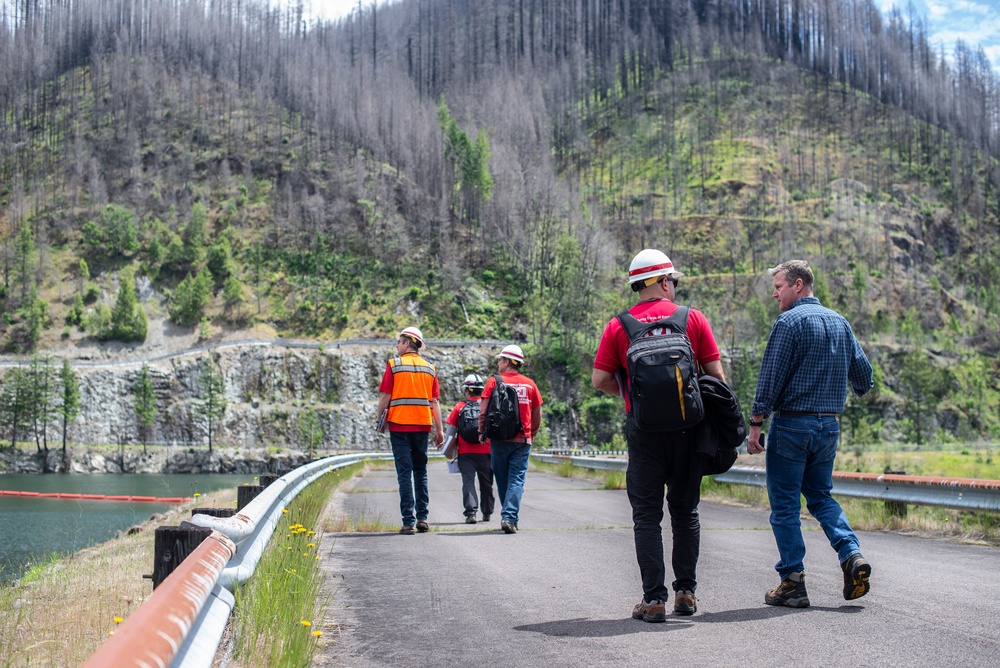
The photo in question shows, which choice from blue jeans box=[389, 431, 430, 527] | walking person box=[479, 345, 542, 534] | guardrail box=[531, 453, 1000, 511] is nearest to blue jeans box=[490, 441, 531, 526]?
walking person box=[479, 345, 542, 534]

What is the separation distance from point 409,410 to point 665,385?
5.68m

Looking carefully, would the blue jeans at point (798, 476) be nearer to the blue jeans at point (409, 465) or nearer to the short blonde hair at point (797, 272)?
the short blonde hair at point (797, 272)

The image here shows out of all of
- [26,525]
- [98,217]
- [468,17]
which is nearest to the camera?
[26,525]

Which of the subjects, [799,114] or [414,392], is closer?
[414,392]

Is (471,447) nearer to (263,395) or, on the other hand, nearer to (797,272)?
(797,272)

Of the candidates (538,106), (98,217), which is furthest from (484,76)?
(98,217)

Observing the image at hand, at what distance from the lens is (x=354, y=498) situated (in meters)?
17.7

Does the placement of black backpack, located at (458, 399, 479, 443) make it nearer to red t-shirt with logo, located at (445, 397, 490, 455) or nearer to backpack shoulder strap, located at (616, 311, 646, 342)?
red t-shirt with logo, located at (445, 397, 490, 455)

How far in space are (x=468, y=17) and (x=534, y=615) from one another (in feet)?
668

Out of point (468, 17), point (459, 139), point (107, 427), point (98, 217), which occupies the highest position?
point (468, 17)

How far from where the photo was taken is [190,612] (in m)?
2.48

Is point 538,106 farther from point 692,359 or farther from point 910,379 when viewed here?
point 692,359

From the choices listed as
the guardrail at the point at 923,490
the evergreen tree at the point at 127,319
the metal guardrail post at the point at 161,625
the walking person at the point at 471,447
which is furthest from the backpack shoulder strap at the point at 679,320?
the evergreen tree at the point at 127,319

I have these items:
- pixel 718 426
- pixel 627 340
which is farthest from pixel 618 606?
pixel 627 340
